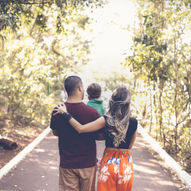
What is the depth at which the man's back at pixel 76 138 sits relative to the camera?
3.38m

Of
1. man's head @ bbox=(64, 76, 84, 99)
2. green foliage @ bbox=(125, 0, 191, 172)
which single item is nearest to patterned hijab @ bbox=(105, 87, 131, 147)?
man's head @ bbox=(64, 76, 84, 99)

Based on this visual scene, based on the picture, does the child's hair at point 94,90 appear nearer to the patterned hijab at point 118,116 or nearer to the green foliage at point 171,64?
the patterned hijab at point 118,116

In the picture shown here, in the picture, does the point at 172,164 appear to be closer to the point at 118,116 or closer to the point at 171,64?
the point at 171,64

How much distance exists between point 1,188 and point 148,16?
589cm

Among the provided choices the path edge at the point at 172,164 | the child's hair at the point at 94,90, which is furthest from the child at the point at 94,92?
the path edge at the point at 172,164

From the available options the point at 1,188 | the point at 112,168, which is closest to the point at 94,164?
the point at 112,168

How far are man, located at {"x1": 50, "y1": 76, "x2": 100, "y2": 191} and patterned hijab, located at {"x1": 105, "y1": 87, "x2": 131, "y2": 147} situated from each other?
169mm

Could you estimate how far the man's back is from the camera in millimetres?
3375

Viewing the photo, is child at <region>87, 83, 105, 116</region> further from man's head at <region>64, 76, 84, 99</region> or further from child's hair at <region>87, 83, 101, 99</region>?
man's head at <region>64, 76, 84, 99</region>

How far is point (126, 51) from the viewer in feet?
30.7

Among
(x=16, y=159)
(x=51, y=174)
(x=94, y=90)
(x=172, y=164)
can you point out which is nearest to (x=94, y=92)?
(x=94, y=90)

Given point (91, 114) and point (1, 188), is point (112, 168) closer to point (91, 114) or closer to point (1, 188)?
point (91, 114)

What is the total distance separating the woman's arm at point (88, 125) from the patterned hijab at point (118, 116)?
71 mm

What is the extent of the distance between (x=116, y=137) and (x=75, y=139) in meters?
0.41
